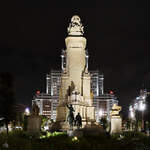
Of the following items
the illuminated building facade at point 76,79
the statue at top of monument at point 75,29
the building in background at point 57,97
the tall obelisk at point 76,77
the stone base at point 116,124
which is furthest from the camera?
the building in background at point 57,97

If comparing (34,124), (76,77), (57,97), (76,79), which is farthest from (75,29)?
(57,97)

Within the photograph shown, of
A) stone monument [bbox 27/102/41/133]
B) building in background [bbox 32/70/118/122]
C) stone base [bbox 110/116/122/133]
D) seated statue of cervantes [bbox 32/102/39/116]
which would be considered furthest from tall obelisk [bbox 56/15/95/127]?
building in background [bbox 32/70/118/122]

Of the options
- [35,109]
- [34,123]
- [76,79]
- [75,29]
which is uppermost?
[75,29]

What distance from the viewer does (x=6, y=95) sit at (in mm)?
43594

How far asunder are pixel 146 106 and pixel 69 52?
34033 millimetres

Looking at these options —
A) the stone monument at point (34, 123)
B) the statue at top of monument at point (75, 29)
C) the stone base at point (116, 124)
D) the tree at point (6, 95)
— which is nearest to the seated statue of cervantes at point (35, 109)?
the stone monument at point (34, 123)

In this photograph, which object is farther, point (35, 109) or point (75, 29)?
point (75, 29)

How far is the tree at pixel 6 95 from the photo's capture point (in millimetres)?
42531

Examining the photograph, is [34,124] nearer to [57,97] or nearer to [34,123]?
[34,123]

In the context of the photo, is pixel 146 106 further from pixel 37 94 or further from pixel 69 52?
pixel 37 94

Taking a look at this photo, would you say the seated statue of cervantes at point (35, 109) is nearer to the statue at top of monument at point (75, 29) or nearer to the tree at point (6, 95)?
the tree at point (6, 95)

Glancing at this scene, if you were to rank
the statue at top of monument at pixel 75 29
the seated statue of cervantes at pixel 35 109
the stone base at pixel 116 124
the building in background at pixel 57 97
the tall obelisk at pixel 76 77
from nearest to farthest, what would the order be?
the seated statue of cervantes at pixel 35 109, the stone base at pixel 116 124, the tall obelisk at pixel 76 77, the statue at top of monument at pixel 75 29, the building in background at pixel 57 97

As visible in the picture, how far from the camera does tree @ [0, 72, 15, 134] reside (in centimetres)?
4253

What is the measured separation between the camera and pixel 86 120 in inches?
1774
